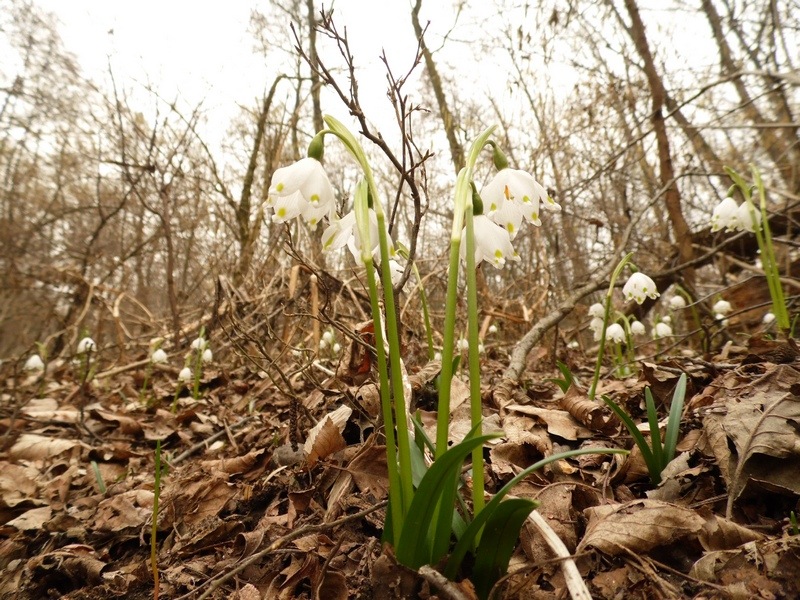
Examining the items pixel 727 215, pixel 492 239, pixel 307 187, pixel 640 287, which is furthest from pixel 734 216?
pixel 307 187

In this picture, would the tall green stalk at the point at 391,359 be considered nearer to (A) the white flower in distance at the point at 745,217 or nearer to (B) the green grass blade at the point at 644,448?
(B) the green grass blade at the point at 644,448

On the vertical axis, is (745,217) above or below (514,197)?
above

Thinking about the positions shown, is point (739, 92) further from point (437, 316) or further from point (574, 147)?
point (437, 316)

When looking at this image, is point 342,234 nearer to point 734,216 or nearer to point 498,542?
point 498,542

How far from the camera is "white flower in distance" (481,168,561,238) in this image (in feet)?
4.72

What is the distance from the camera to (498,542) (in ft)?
3.47

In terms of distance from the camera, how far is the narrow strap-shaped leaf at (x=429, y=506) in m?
0.96

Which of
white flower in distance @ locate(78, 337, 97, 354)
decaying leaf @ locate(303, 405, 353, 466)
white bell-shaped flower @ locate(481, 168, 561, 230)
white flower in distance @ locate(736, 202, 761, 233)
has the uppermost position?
white flower in distance @ locate(736, 202, 761, 233)

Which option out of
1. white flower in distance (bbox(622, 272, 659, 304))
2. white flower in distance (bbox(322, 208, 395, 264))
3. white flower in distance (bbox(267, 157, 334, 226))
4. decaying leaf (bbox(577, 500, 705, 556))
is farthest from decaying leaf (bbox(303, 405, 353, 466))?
white flower in distance (bbox(622, 272, 659, 304))

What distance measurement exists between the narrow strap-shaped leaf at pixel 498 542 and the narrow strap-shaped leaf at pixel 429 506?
3.4 inches

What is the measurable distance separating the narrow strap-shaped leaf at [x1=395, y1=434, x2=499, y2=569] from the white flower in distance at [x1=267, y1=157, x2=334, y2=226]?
2.32 feet

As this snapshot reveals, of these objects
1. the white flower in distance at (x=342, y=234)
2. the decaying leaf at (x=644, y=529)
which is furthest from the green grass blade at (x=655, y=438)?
the white flower in distance at (x=342, y=234)

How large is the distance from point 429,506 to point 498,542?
18 cm

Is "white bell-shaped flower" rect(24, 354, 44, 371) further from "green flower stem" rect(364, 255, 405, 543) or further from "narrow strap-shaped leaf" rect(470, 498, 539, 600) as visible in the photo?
"narrow strap-shaped leaf" rect(470, 498, 539, 600)
